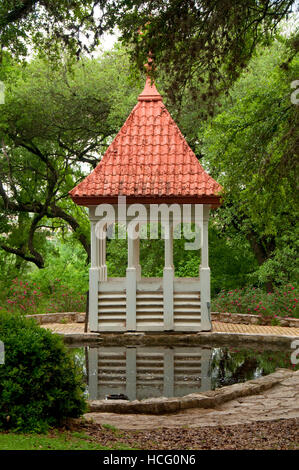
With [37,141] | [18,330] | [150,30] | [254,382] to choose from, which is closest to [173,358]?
[254,382]

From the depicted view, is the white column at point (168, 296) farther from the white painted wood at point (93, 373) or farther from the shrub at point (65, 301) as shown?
the shrub at point (65, 301)

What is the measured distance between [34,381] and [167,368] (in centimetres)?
554

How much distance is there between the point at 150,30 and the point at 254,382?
575 cm

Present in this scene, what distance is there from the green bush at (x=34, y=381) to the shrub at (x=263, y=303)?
34.8 feet

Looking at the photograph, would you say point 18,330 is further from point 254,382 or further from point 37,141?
point 37,141

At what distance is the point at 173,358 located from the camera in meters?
12.6

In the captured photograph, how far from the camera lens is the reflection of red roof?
1495 centimetres

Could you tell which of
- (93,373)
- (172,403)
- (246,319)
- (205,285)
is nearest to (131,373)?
(93,373)

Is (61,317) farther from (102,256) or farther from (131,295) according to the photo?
(131,295)

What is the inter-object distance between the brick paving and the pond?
144 cm

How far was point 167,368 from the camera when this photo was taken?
11.7 metres

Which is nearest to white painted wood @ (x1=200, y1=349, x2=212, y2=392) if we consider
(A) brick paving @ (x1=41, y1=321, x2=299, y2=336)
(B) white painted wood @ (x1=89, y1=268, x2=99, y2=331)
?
(A) brick paving @ (x1=41, y1=321, x2=299, y2=336)

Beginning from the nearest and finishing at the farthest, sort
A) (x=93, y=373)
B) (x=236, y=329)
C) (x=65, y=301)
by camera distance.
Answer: (x=93, y=373)
(x=236, y=329)
(x=65, y=301)

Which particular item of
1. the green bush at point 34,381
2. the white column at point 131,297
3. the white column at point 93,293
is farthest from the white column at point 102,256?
the green bush at point 34,381
